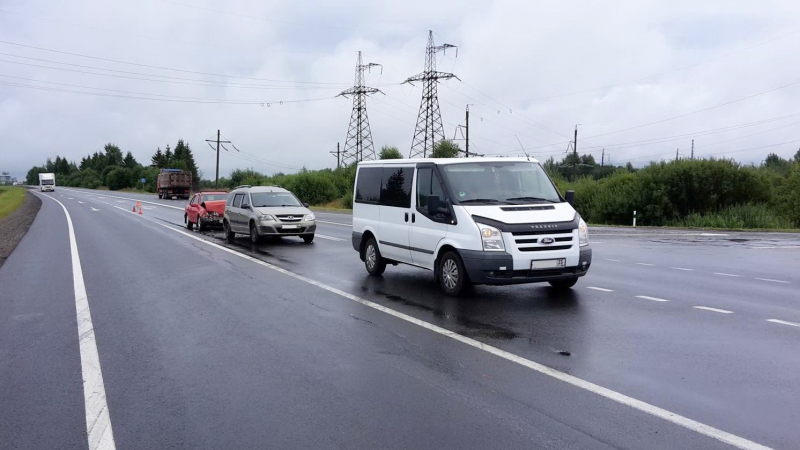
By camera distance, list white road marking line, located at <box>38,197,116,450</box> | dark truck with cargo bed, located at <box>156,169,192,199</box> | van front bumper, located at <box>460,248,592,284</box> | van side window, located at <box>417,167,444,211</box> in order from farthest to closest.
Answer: dark truck with cargo bed, located at <box>156,169,192,199</box> → van side window, located at <box>417,167,444,211</box> → van front bumper, located at <box>460,248,592,284</box> → white road marking line, located at <box>38,197,116,450</box>

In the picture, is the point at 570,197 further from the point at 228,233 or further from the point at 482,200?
the point at 228,233

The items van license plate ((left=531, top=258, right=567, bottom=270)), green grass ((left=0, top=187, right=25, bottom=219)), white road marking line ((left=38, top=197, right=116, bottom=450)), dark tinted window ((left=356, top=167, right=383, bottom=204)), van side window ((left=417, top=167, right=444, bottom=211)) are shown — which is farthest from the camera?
green grass ((left=0, top=187, right=25, bottom=219))

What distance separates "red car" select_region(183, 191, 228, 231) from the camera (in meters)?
25.1

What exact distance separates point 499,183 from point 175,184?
66984 millimetres

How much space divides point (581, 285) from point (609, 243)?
10.4 meters

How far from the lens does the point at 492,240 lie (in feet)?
30.6

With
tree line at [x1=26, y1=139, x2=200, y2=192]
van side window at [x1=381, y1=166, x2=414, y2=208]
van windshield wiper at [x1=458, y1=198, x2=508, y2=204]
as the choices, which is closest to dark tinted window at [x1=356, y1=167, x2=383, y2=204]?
van side window at [x1=381, y1=166, x2=414, y2=208]

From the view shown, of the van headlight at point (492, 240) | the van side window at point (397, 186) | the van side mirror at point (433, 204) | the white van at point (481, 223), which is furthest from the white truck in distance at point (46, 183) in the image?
the van headlight at point (492, 240)

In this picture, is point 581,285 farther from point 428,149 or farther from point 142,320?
point 428,149

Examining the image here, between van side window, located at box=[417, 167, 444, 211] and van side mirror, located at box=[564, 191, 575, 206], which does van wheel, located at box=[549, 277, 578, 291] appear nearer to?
van side mirror, located at box=[564, 191, 575, 206]

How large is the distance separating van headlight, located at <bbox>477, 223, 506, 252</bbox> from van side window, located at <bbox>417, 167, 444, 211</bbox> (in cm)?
126

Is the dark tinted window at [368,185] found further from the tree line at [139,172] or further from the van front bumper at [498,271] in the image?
the tree line at [139,172]

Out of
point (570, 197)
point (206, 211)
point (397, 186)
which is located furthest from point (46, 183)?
point (570, 197)

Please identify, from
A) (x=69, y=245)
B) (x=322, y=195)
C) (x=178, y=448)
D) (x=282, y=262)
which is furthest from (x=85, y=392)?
(x=322, y=195)
